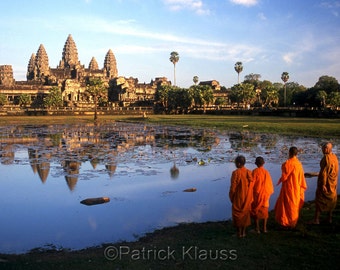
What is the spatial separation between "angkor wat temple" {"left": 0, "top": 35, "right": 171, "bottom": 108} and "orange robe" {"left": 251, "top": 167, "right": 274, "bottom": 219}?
356ft

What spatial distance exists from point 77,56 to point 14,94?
39453 millimetres

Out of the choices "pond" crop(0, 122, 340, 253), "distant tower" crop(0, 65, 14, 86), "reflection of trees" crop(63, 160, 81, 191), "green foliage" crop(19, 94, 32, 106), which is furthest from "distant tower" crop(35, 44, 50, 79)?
"reflection of trees" crop(63, 160, 81, 191)

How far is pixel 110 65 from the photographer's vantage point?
164 m

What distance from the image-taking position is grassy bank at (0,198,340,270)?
670cm

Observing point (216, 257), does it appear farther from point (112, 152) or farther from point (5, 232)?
point (112, 152)

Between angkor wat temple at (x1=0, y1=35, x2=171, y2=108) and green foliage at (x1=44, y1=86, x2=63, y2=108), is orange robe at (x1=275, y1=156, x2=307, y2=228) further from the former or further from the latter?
angkor wat temple at (x1=0, y1=35, x2=171, y2=108)

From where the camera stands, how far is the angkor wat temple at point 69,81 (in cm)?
12925

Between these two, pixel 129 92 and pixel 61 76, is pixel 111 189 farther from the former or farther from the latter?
pixel 61 76

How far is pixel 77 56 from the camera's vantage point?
160875mm

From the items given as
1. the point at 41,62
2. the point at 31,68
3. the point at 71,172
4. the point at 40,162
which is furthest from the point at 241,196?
the point at 31,68

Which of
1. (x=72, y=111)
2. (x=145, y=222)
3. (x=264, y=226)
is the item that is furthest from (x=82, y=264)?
(x=72, y=111)

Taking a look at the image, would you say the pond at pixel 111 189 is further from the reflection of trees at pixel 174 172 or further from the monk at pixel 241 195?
the monk at pixel 241 195

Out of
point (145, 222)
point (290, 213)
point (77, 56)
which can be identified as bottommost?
point (145, 222)

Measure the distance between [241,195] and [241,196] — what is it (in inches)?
0.8
